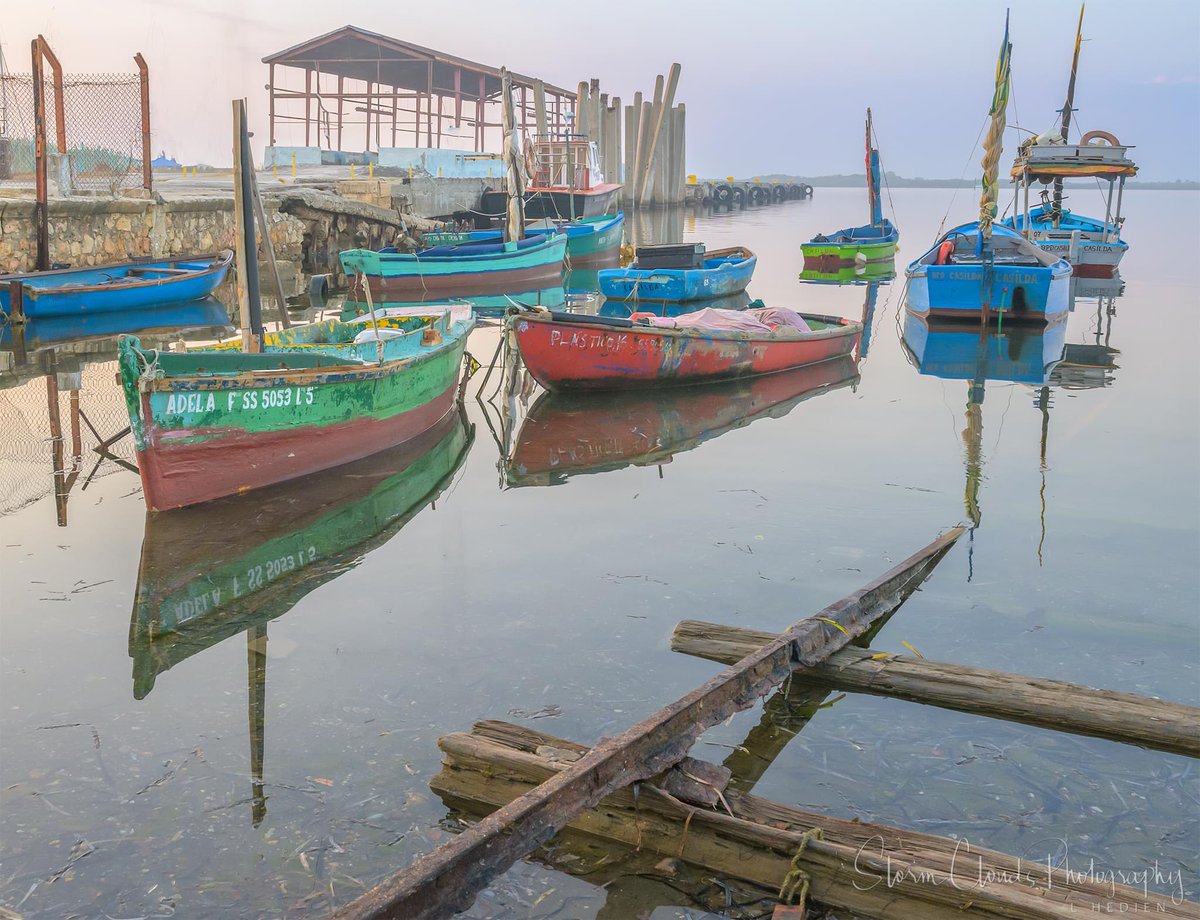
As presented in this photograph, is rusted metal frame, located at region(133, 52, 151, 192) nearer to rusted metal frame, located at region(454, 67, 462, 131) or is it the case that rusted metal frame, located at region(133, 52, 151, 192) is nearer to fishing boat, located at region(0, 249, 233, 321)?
fishing boat, located at region(0, 249, 233, 321)

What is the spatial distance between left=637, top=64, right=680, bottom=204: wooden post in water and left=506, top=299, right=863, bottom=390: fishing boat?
39805 millimetres

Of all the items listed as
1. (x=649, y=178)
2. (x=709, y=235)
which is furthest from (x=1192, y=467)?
(x=649, y=178)

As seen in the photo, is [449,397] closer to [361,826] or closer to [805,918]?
[361,826]

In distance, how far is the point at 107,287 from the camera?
17.4 metres

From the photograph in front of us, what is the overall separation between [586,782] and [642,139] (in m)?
53.5

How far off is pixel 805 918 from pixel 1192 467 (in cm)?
854

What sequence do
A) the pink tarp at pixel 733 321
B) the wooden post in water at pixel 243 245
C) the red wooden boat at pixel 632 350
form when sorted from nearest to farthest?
the wooden post in water at pixel 243 245, the red wooden boat at pixel 632 350, the pink tarp at pixel 733 321

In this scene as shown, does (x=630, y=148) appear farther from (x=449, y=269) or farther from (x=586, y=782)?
(x=586, y=782)

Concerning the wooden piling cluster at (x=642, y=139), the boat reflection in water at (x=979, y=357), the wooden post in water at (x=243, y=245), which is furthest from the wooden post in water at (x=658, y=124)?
the wooden post in water at (x=243, y=245)

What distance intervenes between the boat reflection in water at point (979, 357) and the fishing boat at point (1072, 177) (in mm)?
4826

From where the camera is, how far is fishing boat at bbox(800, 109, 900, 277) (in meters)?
30.5

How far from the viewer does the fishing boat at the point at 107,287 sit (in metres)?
16.7

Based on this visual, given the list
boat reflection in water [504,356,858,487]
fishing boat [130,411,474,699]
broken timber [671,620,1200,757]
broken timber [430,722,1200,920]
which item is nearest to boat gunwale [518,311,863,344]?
boat reflection in water [504,356,858,487]

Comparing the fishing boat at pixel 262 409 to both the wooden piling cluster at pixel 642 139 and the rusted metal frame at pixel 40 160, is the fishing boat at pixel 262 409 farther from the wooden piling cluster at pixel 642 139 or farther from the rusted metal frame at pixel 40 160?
the wooden piling cluster at pixel 642 139
